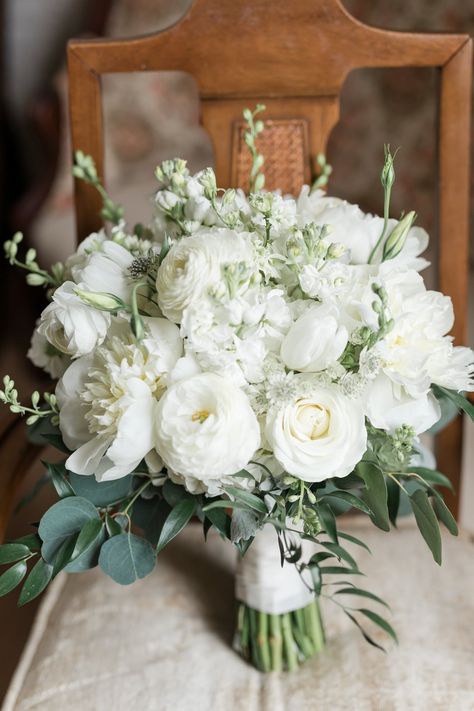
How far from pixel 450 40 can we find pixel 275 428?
1.70 ft

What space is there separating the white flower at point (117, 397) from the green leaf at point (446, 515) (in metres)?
0.25

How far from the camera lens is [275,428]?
1.90 feet

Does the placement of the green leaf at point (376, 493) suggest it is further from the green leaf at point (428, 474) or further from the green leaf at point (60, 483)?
the green leaf at point (60, 483)

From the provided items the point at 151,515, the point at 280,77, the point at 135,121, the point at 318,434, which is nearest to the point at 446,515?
the point at 318,434

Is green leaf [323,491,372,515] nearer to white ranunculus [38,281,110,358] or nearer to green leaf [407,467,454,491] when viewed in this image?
green leaf [407,467,454,491]

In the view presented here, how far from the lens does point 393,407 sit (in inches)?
24.5

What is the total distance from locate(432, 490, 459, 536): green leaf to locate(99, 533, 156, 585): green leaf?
0.79 ft

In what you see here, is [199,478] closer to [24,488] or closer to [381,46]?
[381,46]

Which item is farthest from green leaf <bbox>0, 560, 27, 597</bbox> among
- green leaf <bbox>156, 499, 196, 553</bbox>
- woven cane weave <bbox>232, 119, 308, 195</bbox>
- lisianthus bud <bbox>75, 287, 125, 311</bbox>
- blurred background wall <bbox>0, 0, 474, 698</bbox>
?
blurred background wall <bbox>0, 0, 474, 698</bbox>

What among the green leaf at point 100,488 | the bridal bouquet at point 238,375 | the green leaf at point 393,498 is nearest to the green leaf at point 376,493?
the bridal bouquet at point 238,375

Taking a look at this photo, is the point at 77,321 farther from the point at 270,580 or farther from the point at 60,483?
the point at 270,580

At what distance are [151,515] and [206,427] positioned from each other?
19 centimetres

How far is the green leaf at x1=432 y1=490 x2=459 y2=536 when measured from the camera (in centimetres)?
62

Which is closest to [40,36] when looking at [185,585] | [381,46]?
[381,46]
